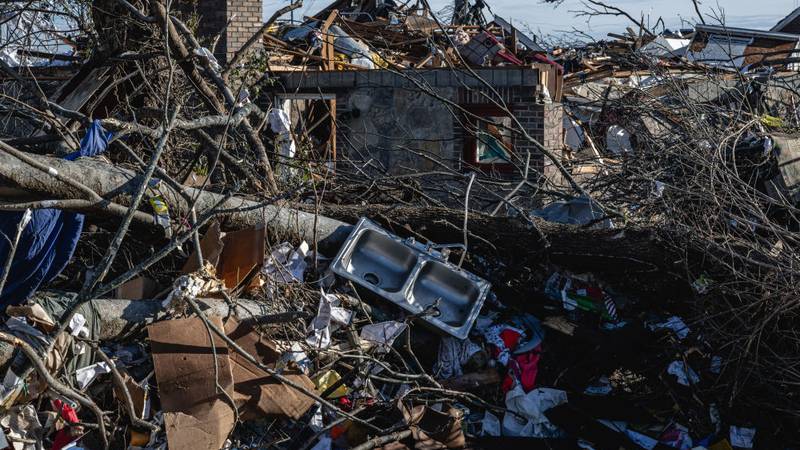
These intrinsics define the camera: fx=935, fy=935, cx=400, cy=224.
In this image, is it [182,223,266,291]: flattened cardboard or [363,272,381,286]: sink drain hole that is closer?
[182,223,266,291]: flattened cardboard

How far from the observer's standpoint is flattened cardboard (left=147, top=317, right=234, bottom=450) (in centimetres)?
483

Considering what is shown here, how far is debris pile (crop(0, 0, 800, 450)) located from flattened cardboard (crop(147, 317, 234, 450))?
1cm

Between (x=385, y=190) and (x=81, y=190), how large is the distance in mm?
2548

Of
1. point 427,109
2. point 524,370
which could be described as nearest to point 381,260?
point 524,370

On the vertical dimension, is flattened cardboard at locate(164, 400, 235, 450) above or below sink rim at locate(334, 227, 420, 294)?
below

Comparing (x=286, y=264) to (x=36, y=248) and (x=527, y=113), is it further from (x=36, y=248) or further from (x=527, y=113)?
(x=527, y=113)

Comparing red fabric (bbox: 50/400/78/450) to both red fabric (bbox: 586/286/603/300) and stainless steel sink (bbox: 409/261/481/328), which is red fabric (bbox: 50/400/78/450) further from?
red fabric (bbox: 586/286/603/300)

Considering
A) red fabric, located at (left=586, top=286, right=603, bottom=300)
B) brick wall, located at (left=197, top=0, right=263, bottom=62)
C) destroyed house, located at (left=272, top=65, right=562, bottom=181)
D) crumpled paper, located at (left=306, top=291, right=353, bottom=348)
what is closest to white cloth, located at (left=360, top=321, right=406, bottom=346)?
crumpled paper, located at (left=306, top=291, right=353, bottom=348)

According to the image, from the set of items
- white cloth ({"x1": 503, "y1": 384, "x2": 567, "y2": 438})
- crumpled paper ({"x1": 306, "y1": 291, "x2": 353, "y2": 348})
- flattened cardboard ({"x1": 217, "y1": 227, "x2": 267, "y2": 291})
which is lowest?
white cloth ({"x1": 503, "y1": 384, "x2": 567, "y2": 438})

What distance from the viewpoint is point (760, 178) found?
269 inches

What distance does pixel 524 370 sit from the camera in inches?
233

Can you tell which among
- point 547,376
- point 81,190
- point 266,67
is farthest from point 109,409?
point 266,67

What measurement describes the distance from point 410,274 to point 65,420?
2.33 m

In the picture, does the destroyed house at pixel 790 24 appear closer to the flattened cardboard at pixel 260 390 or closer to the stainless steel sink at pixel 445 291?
the stainless steel sink at pixel 445 291
